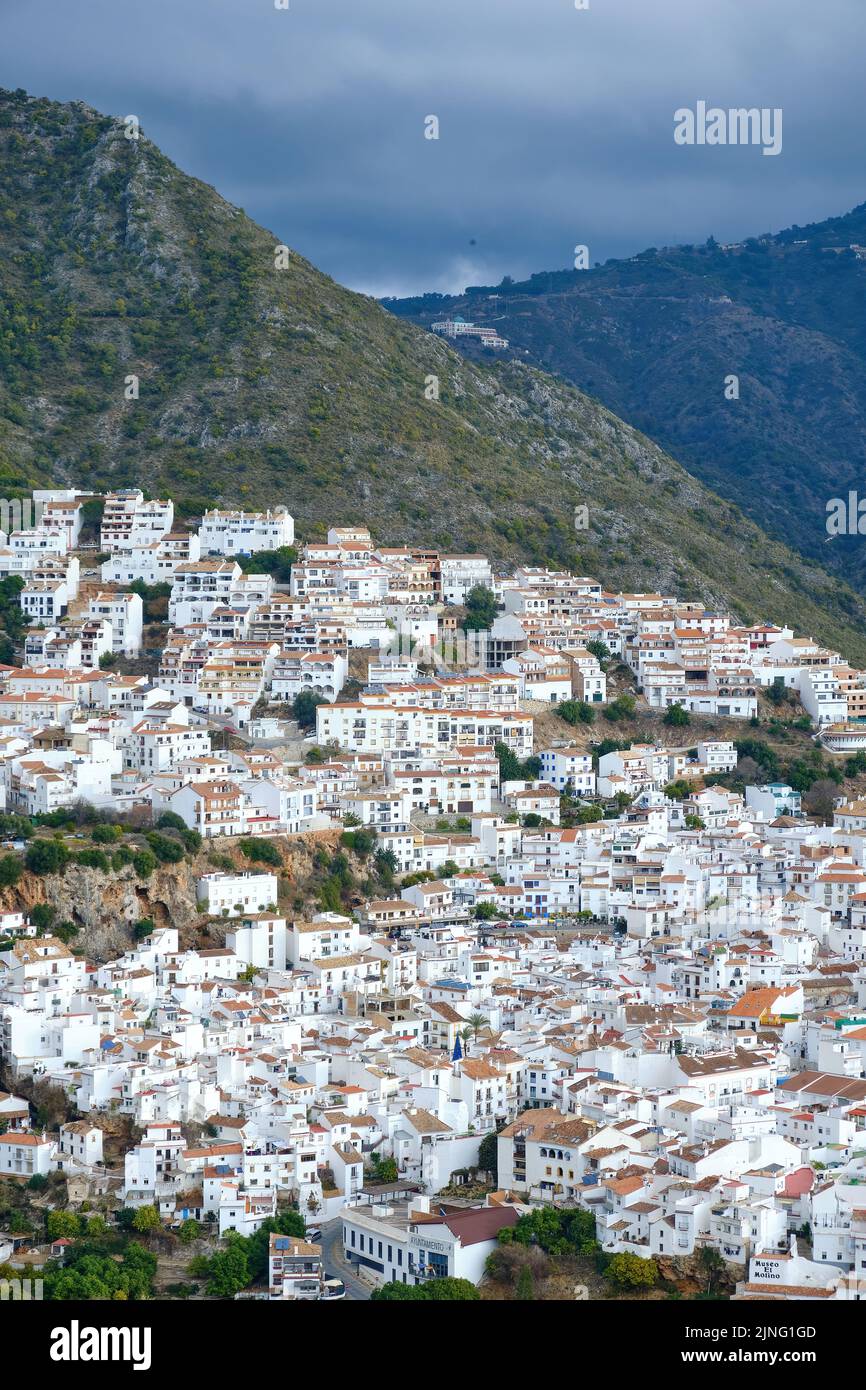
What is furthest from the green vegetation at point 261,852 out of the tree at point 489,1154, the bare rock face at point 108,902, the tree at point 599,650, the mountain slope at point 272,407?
the mountain slope at point 272,407

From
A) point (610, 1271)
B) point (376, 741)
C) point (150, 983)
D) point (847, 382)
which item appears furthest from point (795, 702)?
point (847, 382)

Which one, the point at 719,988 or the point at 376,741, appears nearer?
the point at 719,988

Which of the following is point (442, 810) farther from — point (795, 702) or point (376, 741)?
point (795, 702)

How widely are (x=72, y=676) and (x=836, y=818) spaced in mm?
13803

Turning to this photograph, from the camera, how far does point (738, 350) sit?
314 ft

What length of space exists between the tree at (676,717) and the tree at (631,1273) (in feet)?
75.1

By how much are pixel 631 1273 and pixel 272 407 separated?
37402mm

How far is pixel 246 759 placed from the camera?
37.2 meters

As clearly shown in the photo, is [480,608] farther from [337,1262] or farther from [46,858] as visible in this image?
[337,1262]

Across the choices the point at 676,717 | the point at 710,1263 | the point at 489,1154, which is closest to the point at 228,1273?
the point at 489,1154

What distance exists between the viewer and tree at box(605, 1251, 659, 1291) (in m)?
21.5

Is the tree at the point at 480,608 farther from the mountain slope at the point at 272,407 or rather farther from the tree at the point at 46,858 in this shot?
the tree at the point at 46,858

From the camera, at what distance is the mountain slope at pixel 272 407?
178ft

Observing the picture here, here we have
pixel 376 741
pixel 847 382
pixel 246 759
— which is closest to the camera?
pixel 246 759
